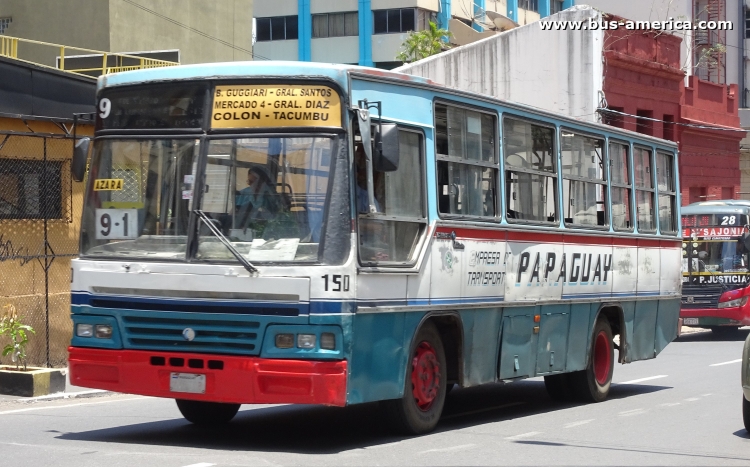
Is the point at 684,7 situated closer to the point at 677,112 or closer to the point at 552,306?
the point at 677,112

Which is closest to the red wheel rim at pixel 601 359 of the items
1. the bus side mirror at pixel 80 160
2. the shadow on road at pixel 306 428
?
the shadow on road at pixel 306 428

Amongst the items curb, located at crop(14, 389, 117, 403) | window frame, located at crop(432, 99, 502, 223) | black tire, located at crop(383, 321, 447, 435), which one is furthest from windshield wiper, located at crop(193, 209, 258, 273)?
curb, located at crop(14, 389, 117, 403)

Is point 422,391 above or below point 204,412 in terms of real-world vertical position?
above

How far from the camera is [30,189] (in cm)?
1636

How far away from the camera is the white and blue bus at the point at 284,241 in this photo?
9062mm

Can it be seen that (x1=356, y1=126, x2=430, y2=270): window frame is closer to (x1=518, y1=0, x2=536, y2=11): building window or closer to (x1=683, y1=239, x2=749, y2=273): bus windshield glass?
(x1=683, y1=239, x2=749, y2=273): bus windshield glass

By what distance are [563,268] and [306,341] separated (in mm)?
4678

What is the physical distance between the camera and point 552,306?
505 inches

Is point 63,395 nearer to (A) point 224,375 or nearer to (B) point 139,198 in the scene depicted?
(B) point 139,198

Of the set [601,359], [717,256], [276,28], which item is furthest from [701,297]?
[276,28]

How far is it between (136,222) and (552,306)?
5032mm

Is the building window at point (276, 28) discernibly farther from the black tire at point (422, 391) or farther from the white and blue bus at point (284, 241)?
the black tire at point (422, 391)

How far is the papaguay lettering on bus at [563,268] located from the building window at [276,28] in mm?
49421

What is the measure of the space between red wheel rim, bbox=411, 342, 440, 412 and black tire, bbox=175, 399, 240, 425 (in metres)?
1.88
